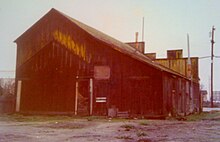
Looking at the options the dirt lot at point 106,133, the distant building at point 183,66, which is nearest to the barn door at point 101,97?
the dirt lot at point 106,133

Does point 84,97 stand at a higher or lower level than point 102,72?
lower

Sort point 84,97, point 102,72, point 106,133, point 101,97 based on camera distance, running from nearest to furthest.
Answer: point 106,133, point 101,97, point 102,72, point 84,97

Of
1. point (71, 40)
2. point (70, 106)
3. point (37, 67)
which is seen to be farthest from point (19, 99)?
point (71, 40)

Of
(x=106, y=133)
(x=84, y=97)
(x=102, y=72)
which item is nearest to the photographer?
(x=106, y=133)

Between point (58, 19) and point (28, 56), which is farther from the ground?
point (58, 19)

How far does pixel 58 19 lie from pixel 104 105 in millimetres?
6738

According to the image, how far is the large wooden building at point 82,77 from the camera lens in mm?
19297

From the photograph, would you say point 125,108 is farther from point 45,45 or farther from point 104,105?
point 45,45

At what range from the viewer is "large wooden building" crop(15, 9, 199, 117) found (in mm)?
19297

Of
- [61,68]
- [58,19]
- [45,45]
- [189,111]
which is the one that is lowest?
[189,111]

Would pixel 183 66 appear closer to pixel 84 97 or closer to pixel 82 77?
pixel 82 77

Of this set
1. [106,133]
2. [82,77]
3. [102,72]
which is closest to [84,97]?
[82,77]

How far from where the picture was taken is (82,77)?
800 inches

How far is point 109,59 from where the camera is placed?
2009 centimetres
